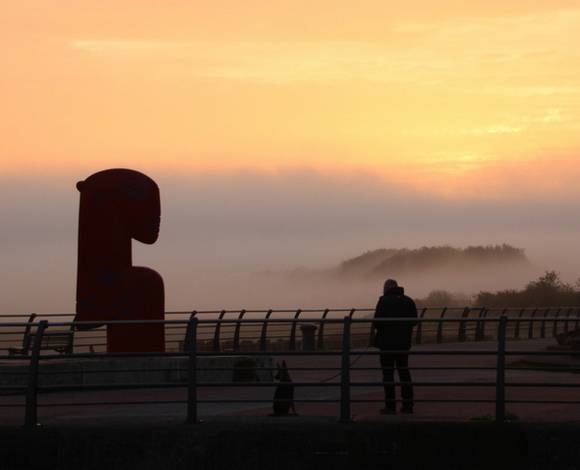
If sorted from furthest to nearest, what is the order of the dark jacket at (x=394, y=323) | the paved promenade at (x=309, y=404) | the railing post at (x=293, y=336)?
the railing post at (x=293, y=336) < the dark jacket at (x=394, y=323) < the paved promenade at (x=309, y=404)

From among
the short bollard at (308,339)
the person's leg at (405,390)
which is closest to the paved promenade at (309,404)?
the person's leg at (405,390)

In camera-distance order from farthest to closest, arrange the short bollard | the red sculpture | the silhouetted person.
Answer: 1. the short bollard
2. the red sculpture
3. the silhouetted person

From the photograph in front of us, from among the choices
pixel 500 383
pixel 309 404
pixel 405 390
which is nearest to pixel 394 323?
pixel 405 390

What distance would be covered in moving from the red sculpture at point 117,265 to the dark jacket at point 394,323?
6829mm

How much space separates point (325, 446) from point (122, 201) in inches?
385

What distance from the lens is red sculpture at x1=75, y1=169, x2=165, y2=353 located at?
748 inches

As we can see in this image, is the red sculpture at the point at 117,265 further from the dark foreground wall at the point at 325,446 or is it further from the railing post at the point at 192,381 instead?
the dark foreground wall at the point at 325,446

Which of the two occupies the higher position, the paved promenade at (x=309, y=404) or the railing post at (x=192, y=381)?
the railing post at (x=192, y=381)

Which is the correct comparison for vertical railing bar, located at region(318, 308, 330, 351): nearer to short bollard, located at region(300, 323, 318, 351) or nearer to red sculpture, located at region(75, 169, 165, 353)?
short bollard, located at region(300, 323, 318, 351)

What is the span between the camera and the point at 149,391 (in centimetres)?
1758

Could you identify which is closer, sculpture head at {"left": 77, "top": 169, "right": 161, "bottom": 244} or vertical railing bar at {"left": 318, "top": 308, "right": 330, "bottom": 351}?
sculpture head at {"left": 77, "top": 169, "right": 161, "bottom": 244}

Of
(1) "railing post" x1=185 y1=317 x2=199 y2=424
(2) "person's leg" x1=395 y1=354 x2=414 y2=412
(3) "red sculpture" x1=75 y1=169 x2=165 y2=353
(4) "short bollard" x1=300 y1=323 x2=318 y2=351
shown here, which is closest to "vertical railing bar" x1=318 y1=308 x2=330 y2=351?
(4) "short bollard" x1=300 y1=323 x2=318 y2=351

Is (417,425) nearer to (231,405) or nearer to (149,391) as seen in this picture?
(231,405)

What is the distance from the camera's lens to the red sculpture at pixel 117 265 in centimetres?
1900
